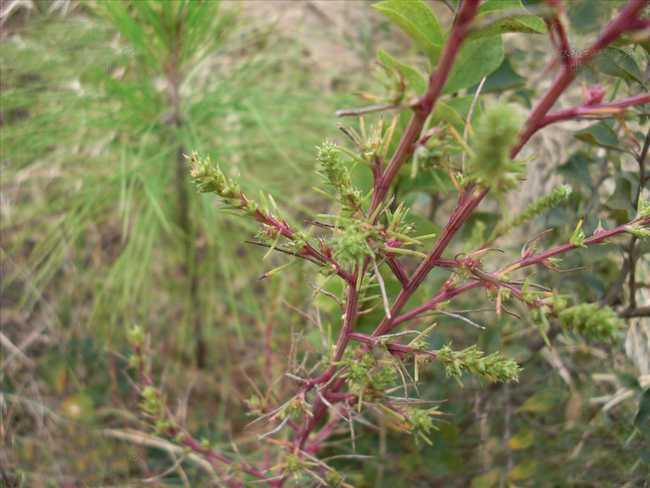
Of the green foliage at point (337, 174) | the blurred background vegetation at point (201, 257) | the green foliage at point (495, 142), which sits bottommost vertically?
the blurred background vegetation at point (201, 257)

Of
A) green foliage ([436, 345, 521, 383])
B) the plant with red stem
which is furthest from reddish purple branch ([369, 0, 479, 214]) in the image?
green foliage ([436, 345, 521, 383])

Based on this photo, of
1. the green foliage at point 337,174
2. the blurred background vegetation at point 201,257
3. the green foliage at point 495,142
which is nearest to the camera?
the green foliage at point 495,142

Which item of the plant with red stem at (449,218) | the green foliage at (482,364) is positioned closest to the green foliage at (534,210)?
the plant with red stem at (449,218)

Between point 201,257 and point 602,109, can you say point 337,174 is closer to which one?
point 602,109

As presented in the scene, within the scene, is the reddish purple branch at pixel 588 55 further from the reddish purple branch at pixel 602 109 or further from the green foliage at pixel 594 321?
the green foliage at pixel 594 321

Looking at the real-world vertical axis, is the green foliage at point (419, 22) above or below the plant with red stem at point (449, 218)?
above

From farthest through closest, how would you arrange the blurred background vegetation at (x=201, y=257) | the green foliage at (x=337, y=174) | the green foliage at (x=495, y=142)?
the blurred background vegetation at (x=201, y=257)
the green foliage at (x=337, y=174)
the green foliage at (x=495, y=142)

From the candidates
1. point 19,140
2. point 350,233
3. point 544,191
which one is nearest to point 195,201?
point 19,140

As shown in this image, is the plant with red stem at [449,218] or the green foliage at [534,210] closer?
the plant with red stem at [449,218]

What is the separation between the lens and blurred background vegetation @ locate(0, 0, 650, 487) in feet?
2.94

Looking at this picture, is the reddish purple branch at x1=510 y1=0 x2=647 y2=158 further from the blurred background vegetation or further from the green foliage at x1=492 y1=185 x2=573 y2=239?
the blurred background vegetation

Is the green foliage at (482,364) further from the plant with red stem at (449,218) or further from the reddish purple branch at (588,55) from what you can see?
the reddish purple branch at (588,55)

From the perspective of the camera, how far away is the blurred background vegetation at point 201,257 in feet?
2.94

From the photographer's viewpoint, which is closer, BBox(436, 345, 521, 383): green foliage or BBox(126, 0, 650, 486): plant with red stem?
BBox(126, 0, 650, 486): plant with red stem
